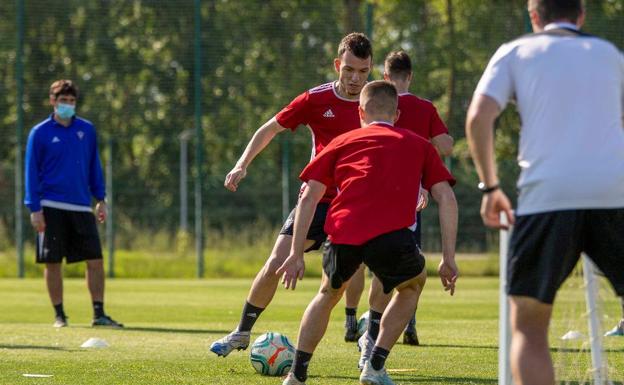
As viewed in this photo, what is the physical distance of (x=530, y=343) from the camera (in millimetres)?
5387

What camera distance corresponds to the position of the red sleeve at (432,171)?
6824 millimetres

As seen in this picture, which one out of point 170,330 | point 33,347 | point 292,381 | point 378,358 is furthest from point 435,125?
point 170,330

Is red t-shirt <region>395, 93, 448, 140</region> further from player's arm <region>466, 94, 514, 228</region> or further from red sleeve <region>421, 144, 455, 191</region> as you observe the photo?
player's arm <region>466, 94, 514, 228</region>

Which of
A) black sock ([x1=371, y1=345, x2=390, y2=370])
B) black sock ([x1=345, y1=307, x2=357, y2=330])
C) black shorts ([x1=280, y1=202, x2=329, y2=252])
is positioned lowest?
black sock ([x1=345, y1=307, x2=357, y2=330])

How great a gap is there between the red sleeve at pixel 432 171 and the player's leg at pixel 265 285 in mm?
1645

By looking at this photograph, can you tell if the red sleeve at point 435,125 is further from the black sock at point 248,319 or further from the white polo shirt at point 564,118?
the white polo shirt at point 564,118

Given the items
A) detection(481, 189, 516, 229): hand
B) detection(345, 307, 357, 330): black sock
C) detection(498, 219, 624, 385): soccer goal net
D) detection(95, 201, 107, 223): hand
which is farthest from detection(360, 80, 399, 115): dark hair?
detection(95, 201, 107, 223): hand

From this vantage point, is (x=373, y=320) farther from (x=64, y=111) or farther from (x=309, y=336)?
(x=64, y=111)

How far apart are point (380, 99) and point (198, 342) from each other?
408 centimetres

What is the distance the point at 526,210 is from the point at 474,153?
12.1 inches

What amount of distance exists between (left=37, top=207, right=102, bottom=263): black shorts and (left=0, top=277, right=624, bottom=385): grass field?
0.68 metres

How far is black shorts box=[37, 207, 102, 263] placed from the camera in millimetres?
12367

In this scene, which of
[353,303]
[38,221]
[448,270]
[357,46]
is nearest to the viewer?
[448,270]

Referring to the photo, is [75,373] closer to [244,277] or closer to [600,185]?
[600,185]
